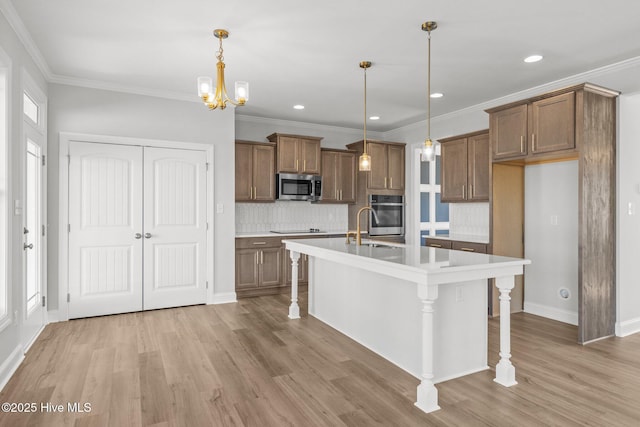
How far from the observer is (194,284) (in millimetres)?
4965

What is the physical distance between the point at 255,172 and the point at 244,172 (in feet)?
0.54

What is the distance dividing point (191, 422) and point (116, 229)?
9.75ft

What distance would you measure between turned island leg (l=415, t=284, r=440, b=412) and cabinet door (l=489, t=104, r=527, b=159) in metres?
2.44

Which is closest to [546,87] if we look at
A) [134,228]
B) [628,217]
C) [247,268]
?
[628,217]

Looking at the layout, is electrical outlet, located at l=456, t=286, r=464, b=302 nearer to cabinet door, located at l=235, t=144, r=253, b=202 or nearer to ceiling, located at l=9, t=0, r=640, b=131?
ceiling, located at l=9, t=0, r=640, b=131

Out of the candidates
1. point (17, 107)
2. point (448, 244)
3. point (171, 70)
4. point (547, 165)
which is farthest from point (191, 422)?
point (547, 165)

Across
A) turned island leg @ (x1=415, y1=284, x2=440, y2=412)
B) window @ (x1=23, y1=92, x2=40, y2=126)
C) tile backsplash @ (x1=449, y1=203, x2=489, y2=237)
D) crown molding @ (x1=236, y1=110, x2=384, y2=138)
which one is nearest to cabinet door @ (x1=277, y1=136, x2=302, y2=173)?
crown molding @ (x1=236, y1=110, x2=384, y2=138)

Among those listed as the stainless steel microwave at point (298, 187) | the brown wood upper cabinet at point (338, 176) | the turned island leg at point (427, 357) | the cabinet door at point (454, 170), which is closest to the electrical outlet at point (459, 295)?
the turned island leg at point (427, 357)

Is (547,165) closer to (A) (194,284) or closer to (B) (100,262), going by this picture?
(A) (194,284)

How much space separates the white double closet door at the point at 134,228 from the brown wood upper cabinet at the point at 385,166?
269 centimetres

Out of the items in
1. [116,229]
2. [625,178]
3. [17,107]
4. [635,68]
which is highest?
[635,68]

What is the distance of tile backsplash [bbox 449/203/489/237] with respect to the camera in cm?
529

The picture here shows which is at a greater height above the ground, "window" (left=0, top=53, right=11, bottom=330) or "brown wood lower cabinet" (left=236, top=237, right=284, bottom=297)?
"window" (left=0, top=53, right=11, bottom=330)

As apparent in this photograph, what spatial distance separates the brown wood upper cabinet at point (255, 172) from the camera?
564 centimetres
